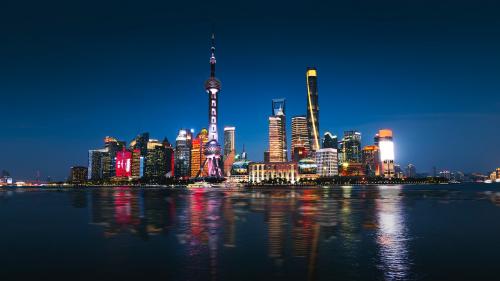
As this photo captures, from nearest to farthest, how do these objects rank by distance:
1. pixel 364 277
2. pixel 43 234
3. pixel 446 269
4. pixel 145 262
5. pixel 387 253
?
pixel 364 277 → pixel 446 269 → pixel 145 262 → pixel 387 253 → pixel 43 234

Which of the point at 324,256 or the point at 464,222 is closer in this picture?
the point at 324,256

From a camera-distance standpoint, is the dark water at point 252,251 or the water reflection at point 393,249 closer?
the water reflection at point 393,249

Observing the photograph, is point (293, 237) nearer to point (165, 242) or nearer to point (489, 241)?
point (165, 242)

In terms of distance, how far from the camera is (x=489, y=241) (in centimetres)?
3447

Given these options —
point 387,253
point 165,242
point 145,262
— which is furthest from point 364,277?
point 165,242

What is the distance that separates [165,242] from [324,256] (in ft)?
42.2

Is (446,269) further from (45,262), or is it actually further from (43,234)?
(43,234)

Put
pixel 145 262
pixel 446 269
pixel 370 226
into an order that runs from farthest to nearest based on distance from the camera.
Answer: pixel 370 226 < pixel 145 262 < pixel 446 269

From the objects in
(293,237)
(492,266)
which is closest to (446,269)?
(492,266)

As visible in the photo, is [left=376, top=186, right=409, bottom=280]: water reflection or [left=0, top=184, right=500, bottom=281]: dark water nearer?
[left=376, top=186, right=409, bottom=280]: water reflection

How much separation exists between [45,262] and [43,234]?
604 inches

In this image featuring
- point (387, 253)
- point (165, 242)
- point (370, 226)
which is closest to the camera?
point (387, 253)

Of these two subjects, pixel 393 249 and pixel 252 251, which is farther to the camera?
pixel 393 249

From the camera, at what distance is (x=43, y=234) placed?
129ft
